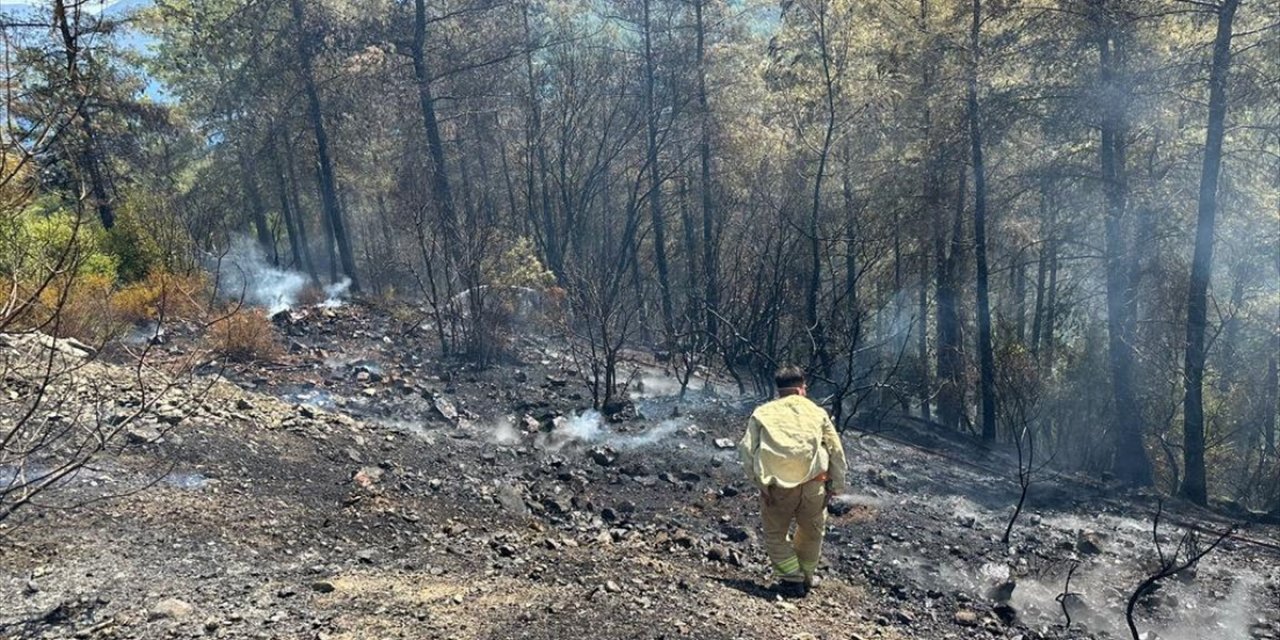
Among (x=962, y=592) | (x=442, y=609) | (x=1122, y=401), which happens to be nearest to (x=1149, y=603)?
(x=962, y=592)

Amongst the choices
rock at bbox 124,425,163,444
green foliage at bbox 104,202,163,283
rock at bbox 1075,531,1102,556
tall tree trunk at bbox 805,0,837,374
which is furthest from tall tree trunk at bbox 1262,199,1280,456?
green foliage at bbox 104,202,163,283

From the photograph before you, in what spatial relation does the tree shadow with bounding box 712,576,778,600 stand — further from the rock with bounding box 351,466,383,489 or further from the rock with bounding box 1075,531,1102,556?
the rock with bounding box 1075,531,1102,556

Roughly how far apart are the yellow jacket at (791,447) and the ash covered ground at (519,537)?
0.86m

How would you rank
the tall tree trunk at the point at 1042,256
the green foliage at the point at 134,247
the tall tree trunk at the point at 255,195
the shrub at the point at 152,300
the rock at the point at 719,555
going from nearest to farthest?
1. the rock at the point at 719,555
2. the shrub at the point at 152,300
3. the tall tree trunk at the point at 1042,256
4. the green foliage at the point at 134,247
5. the tall tree trunk at the point at 255,195

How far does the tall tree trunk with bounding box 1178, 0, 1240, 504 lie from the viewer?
9.63 m

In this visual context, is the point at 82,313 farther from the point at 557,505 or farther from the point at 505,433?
the point at 557,505

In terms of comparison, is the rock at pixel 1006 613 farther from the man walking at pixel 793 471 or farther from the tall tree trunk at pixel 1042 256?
the tall tree trunk at pixel 1042 256

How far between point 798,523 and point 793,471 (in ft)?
1.73

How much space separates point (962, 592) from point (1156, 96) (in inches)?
326

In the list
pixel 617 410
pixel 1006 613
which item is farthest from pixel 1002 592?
pixel 617 410

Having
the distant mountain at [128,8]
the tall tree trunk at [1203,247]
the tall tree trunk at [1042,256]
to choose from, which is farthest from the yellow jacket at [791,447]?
the distant mountain at [128,8]

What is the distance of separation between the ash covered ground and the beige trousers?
0.28 m

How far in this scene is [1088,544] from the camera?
23.7ft

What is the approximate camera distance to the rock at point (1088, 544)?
718 cm
